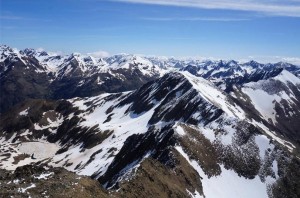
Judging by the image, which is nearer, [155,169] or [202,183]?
[155,169]

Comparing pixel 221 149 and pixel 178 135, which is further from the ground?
pixel 178 135

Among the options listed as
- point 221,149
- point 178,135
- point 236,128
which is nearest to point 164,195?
point 178,135

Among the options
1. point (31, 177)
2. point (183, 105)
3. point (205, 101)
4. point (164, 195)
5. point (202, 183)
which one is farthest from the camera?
point (183, 105)

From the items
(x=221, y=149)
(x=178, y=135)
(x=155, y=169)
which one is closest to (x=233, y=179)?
(x=221, y=149)

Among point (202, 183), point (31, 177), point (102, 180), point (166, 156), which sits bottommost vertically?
point (102, 180)

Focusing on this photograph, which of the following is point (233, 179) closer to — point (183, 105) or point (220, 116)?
point (220, 116)

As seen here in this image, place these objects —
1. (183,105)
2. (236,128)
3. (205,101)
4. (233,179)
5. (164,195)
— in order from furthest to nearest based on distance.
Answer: (183,105) → (205,101) → (236,128) → (233,179) → (164,195)

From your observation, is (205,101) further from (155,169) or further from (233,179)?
(155,169)

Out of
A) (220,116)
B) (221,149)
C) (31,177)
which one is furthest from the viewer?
(220,116)

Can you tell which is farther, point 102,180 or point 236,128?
point 236,128
